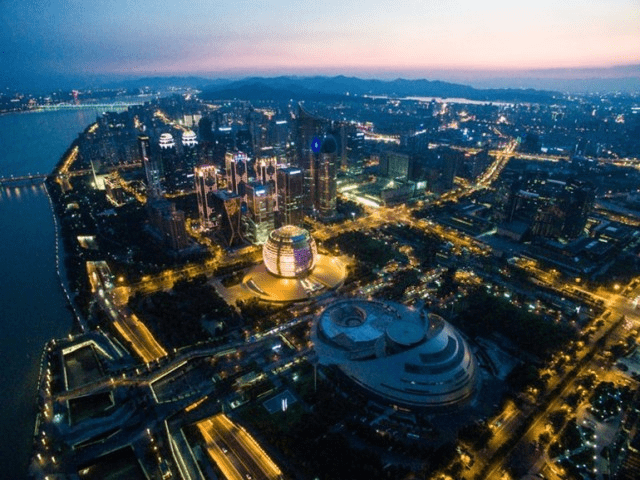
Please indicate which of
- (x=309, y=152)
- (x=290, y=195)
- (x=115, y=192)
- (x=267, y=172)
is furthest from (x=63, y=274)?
(x=309, y=152)

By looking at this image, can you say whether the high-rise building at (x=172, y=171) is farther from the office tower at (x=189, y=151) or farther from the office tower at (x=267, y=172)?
the office tower at (x=267, y=172)

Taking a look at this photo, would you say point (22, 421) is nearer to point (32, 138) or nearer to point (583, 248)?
point (583, 248)

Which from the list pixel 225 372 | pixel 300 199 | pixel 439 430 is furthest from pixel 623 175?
pixel 225 372

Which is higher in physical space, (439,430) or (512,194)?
(512,194)

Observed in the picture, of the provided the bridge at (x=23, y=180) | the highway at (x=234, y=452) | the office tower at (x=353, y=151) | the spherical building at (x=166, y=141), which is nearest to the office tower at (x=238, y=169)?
the highway at (x=234, y=452)

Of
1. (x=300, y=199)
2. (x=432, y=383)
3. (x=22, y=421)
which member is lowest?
(x=22, y=421)

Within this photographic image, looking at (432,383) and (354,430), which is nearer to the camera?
(354,430)

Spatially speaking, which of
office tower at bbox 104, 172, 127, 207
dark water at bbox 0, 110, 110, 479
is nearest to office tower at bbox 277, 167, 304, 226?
dark water at bbox 0, 110, 110, 479
